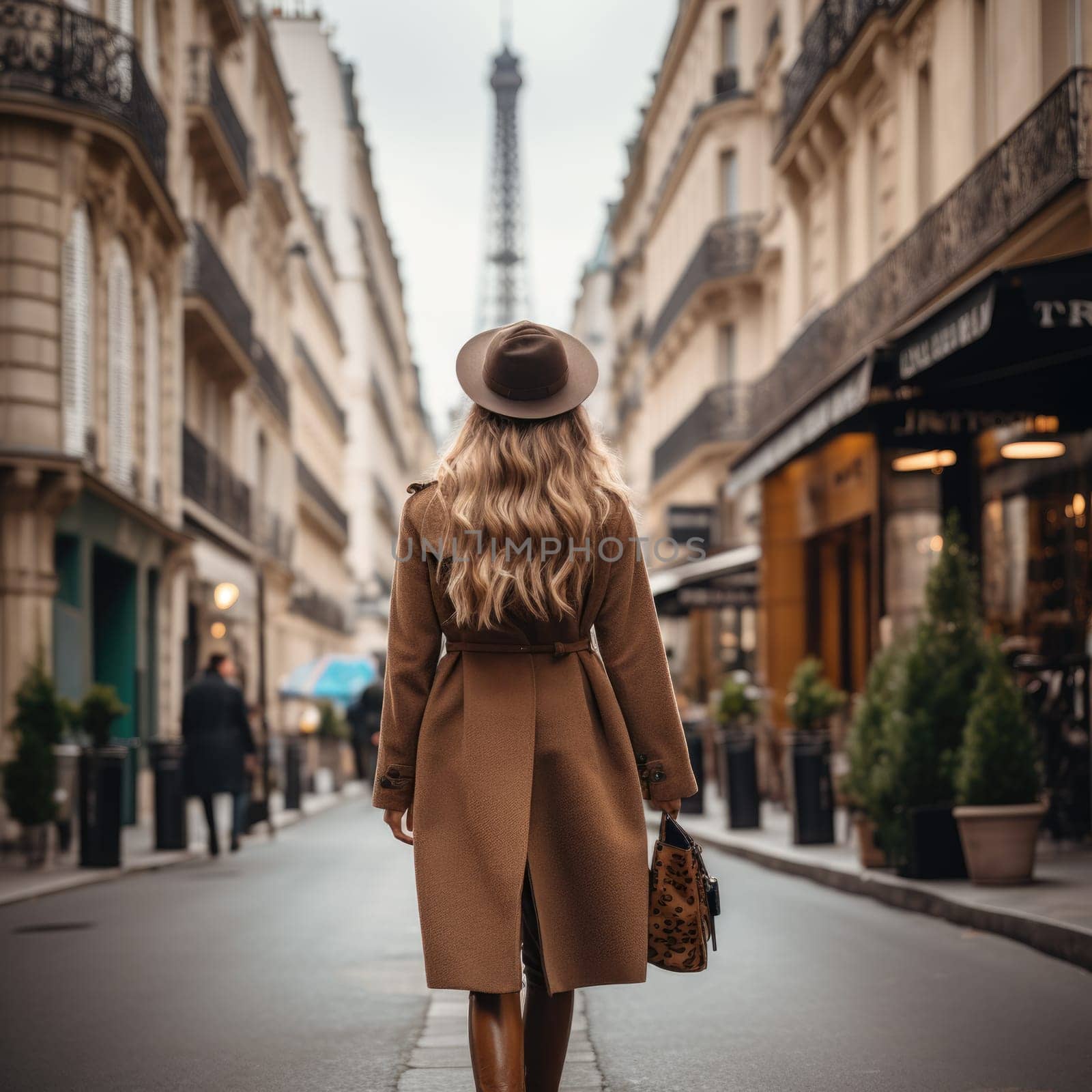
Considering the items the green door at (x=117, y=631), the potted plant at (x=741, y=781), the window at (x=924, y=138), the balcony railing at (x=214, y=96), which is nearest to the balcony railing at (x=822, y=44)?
the window at (x=924, y=138)

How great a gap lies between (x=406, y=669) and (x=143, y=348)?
20640mm

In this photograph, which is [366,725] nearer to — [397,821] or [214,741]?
[214,741]

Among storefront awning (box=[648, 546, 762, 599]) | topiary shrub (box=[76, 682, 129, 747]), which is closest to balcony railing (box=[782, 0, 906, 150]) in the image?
storefront awning (box=[648, 546, 762, 599])

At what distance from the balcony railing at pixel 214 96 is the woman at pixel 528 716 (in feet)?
81.3

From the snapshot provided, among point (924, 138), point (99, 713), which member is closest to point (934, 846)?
point (99, 713)

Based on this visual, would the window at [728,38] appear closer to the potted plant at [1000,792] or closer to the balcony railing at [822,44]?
the balcony railing at [822,44]

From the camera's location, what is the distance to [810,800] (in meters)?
14.4

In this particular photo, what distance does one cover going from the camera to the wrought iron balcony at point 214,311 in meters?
27.6

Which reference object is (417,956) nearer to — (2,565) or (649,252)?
(2,565)

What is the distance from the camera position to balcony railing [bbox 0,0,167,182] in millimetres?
18875

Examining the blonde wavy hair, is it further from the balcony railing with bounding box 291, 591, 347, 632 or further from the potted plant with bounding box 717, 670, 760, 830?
the balcony railing with bounding box 291, 591, 347, 632

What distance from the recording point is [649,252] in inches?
1927

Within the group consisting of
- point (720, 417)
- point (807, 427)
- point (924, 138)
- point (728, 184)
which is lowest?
point (807, 427)

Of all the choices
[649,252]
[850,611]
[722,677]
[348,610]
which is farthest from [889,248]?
[348,610]
